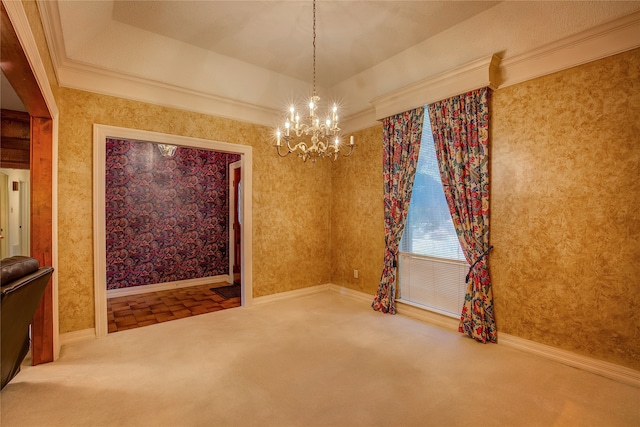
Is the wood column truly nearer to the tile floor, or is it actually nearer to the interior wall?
the tile floor

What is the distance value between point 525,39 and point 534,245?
77.3 inches

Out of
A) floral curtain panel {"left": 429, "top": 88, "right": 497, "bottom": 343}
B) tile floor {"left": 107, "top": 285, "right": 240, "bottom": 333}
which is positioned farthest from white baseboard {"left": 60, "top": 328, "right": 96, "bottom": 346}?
floral curtain panel {"left": 429, "top": 88, "right": 497, "bottom": 343}

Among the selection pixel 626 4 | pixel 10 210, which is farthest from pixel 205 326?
pixel 10 210

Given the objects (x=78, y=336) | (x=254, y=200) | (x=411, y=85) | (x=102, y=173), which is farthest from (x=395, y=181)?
(x=78, y=336)

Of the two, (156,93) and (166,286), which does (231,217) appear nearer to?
(166,286)

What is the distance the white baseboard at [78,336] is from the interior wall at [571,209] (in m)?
4.26

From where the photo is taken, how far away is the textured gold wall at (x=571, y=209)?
2.43m

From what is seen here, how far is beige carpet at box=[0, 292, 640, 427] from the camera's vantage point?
2.00m

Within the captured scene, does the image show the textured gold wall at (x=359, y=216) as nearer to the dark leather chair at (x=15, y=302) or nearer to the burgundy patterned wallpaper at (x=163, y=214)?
the burgundy patterned wallpaper at (x=163, y=214)

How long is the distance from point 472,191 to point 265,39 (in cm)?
291

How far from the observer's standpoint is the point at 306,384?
7.84 ft

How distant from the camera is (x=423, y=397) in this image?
2209 millimetres

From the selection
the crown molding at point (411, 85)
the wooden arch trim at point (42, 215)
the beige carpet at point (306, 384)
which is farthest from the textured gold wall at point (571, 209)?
the wooden arch trim at point (42, 215)

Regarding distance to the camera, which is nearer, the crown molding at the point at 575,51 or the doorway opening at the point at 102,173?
the crown molding at the point at 575,51
